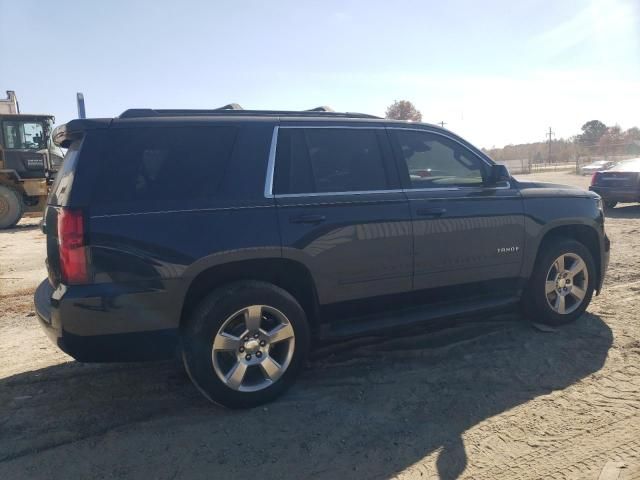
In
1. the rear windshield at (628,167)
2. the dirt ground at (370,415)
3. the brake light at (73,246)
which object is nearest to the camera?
the dirt ground at (370,415)

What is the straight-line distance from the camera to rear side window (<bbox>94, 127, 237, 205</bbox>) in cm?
300

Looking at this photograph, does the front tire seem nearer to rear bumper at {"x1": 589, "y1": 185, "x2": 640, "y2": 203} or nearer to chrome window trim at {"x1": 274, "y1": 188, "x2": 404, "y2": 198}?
chrome window trim at {"x1": 274, "y1": 188, "x2": 404, "y2": 198}

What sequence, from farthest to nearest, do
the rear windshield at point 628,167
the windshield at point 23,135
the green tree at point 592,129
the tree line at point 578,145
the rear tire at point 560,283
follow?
the green tree at point 592,129
the tree line at point 578,145
the windshield at point 23,135
the rear windshield at point 628,167
the rear tire at point 560,283

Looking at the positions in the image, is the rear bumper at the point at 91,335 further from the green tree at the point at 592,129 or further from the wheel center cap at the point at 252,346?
the green tree at the point at 592,129

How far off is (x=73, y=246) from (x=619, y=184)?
45.8 feet

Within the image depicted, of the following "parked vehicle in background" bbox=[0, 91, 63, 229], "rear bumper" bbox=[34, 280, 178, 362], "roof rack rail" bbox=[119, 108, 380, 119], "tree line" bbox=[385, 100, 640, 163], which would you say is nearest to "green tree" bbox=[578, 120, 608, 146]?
"tree line" bbox=[385, 100, 640, 163]

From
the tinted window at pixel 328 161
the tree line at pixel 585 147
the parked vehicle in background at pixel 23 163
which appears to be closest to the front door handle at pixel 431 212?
the tinted window at pixel 328 161

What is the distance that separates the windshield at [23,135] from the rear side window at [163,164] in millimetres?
13482

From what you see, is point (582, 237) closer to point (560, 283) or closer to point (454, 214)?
point (560, 283)

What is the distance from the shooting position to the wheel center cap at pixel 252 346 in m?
3.27

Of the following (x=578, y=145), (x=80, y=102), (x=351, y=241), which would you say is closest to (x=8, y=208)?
(x=80, y=102)

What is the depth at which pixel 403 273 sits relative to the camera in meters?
3.81

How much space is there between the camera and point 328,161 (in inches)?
145

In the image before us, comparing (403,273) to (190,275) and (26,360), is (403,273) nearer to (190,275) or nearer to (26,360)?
(190,275)
